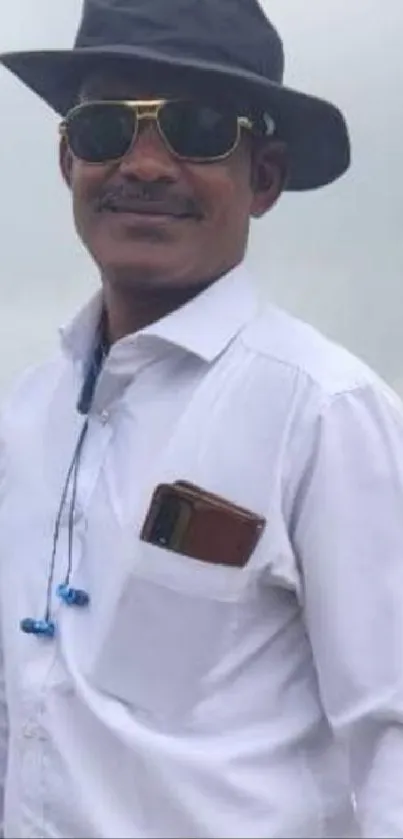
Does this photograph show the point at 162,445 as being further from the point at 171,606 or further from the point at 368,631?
the point at 368,631

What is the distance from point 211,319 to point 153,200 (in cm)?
25

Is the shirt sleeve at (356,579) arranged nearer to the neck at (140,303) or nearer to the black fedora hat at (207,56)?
the neck at (140,303)

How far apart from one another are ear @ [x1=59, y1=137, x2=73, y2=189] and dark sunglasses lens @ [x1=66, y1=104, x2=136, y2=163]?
0.36ft

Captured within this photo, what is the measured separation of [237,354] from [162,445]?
0.23 meters

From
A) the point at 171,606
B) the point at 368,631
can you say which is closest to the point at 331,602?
the point at 368,631

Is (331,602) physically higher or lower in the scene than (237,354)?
lower

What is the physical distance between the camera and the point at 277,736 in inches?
128

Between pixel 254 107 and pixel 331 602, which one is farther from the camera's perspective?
pixel 254 107

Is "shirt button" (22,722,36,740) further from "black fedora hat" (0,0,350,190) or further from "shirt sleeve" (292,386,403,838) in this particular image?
"black fedora hat" (0,0,350,190)

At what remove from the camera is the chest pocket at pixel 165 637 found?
10.7ft

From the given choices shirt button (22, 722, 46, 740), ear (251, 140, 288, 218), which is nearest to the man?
shirt button (22, 722, 46, 740)

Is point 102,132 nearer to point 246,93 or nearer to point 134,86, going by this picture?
point 134,86

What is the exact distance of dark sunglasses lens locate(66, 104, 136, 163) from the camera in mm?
3434

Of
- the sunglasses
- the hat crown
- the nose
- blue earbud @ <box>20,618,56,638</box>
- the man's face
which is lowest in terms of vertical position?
blue earbud @ <box>20,618,56,638</box>
